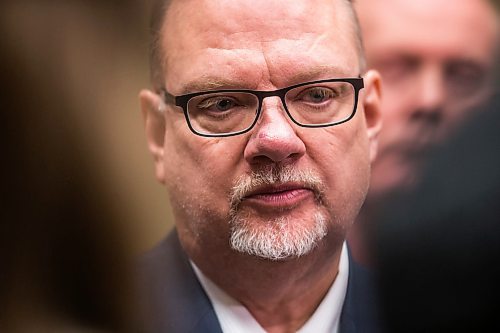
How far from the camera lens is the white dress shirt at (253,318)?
1.04 m

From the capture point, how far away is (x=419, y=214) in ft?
3.63

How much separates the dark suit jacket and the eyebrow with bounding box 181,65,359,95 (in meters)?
0.24

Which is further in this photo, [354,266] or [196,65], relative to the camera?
[354,266]

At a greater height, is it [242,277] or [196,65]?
[196,65]

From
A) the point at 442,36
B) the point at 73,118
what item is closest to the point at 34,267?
the point at 73,118

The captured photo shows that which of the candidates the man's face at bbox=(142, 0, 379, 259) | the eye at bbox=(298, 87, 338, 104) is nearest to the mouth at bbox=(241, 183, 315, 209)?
the man's face at bbox=(142, 0, 379, 259)

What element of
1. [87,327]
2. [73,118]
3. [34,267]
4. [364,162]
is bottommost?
[87,327]

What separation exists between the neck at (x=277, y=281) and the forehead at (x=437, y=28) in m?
0.37

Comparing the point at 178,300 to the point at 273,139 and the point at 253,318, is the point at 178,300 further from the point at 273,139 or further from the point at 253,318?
the point at 273,139

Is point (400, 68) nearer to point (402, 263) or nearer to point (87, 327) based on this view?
point (402, 263)

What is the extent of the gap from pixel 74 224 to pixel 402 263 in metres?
0.54

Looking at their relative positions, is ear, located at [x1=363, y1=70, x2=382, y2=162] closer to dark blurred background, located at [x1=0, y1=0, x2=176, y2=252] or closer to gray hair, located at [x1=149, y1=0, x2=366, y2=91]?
gray hair, located at [x1=149, y1=0, x2=366, y2=91]

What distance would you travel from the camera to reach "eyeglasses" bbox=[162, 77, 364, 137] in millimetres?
956

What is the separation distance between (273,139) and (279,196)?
3.5 inches
